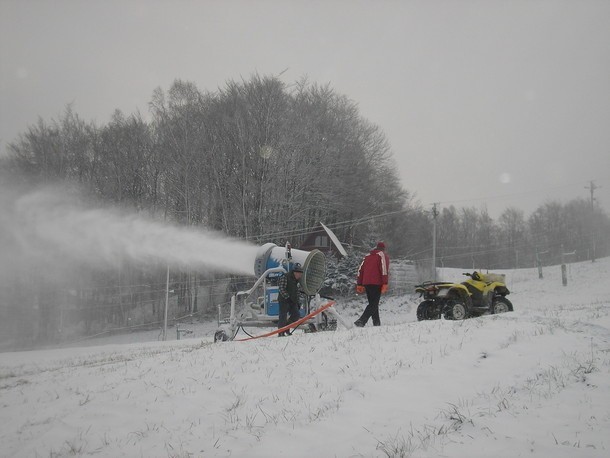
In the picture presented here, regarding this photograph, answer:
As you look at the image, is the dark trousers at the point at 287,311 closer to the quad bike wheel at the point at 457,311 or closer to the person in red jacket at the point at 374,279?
the person in red jacket at the point at 374,279

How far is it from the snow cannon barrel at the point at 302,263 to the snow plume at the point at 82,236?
1254 centimetres

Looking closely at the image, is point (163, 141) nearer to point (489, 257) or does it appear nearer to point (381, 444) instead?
point (381, 444)

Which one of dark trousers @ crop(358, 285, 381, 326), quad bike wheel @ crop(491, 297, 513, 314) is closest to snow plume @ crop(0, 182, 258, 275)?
dark trousers @ crop(358, 285, 381, 326)

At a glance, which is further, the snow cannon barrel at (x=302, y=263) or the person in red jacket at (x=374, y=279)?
the snow cannon barrel at (x=302, y=263)

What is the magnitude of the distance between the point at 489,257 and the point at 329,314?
218ft

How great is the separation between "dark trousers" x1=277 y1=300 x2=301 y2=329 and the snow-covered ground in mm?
2911

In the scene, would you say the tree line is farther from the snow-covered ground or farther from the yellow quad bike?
the snow-covered ground

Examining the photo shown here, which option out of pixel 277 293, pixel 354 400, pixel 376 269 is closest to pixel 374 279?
pixel 376 269

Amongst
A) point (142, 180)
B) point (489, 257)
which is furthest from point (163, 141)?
point (489, 257)

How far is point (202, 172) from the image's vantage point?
33.0 m

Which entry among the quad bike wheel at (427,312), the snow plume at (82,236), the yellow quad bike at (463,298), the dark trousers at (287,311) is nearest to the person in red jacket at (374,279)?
the dark trousers at (287,311)

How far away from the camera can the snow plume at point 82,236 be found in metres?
27.0

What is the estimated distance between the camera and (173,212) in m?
34.0

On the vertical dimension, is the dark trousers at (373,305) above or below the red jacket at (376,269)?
below
